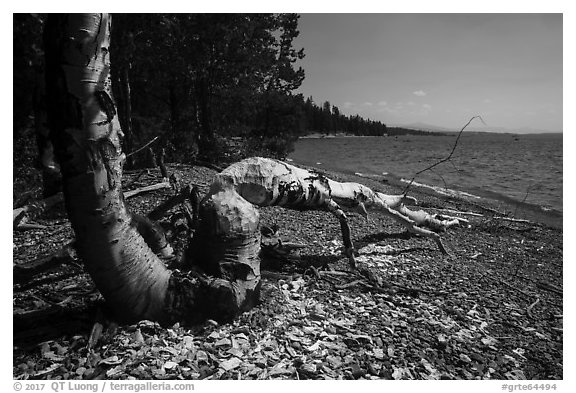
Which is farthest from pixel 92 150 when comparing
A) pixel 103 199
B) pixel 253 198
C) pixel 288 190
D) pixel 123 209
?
pixel 288 190

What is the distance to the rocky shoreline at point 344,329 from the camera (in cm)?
276

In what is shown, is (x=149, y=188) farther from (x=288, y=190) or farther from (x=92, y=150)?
(x=92, y=150)

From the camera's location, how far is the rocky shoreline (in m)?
2.76

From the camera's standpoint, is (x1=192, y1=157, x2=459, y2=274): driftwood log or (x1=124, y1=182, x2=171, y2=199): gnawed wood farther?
(x1=124, y1=182, x2=171, y2=199): gnawed wood

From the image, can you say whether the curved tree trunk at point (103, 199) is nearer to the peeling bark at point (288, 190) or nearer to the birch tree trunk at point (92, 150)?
the birch tree trunk at point (92, 150)

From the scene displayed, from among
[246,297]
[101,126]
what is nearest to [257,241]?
[246,297]

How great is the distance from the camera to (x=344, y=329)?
11.2 feet
